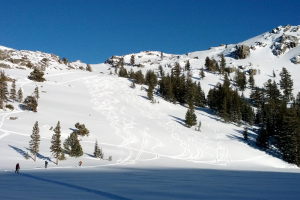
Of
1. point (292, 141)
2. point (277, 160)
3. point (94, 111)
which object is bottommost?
point (277, 160)

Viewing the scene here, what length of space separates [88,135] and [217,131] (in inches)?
1345

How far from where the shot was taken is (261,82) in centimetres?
16212

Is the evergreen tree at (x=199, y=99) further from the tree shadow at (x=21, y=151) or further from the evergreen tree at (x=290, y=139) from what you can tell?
the tree shadow at (x=21, y=151)

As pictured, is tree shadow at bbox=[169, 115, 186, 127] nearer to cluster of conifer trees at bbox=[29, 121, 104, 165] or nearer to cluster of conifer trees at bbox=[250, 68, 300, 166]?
cluster of conifer trees at bbox=[250, 68, 300, 166]

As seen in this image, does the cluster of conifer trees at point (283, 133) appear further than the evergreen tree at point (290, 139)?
Yes

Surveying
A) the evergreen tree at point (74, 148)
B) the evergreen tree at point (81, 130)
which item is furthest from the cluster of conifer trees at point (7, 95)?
the evergreen tree at point (74, 148)

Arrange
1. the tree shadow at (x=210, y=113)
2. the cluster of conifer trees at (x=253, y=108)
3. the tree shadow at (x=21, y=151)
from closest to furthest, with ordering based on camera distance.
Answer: the tree shadow at (x=21, y=151)
the cluster of conifer trees at (x=253, y=108)
the tree shadow at (x=210, y=113)

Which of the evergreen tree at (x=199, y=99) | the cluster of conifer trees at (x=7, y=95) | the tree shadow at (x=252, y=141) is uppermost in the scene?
the evergreen tree at (x=199, y=99)

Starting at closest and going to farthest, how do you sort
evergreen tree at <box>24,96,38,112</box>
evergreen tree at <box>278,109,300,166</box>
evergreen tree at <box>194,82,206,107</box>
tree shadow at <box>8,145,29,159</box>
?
tree shadow at <box>8,145,29,159</box> < evergreen tree at <box>278,109,300,166</box> < evergreen tree at <box>24,96,38,112</box> < evergreen tree at <box>194,82,206,107</box>

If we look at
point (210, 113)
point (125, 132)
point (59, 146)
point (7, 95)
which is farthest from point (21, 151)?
point (210, 113)

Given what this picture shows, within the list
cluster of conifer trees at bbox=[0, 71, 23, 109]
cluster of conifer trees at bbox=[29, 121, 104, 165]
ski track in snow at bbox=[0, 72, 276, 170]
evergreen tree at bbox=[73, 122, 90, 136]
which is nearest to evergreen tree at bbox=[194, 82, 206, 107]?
ski track in snow at bbox=[0, 72, 276, 170]

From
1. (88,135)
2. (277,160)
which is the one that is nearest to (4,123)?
(88,135)

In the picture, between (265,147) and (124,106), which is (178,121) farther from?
(265,147)

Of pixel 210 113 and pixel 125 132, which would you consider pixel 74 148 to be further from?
pixel 210 113
